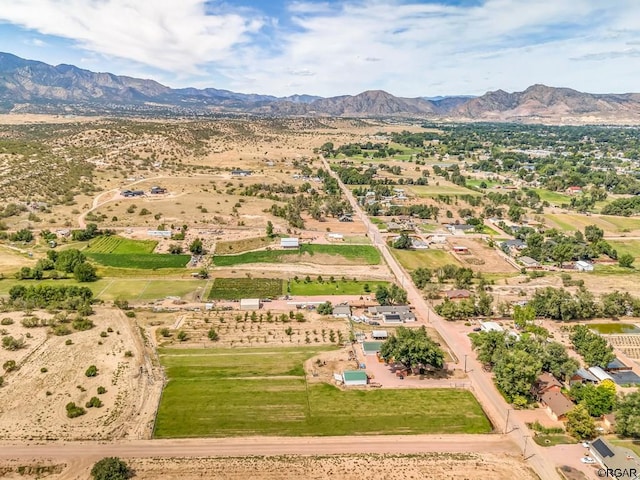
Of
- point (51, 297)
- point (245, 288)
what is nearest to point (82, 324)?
point (51, 297)

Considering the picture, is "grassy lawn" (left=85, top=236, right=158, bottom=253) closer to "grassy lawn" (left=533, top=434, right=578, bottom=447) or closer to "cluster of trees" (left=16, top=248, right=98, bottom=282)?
"cluster of trees" (left=16, top=248, right=98, bottom=282)

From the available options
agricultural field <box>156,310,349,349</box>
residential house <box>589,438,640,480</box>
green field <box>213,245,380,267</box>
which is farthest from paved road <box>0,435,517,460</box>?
green field <box>213,245,380,267</box>

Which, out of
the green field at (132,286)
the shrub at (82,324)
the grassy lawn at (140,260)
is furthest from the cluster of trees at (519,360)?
the grassy lawn at (140,260)

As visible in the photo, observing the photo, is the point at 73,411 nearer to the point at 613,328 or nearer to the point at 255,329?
the point at 255,329

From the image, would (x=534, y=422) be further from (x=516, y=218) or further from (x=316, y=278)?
(x=516, y=218)

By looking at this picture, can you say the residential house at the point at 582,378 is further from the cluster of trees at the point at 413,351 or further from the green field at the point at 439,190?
the green field at the point at 439,190

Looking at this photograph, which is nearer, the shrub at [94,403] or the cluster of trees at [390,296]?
the shrub at [94,403]
